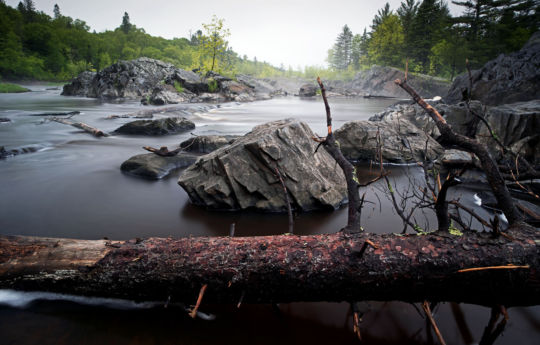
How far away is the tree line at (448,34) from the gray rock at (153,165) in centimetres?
2036

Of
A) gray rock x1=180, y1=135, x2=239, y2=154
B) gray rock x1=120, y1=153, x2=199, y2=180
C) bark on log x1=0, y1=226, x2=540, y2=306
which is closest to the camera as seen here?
bark on log x1=0, y1=226, x2=540, y2=306

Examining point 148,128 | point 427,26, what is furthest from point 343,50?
point 148,128

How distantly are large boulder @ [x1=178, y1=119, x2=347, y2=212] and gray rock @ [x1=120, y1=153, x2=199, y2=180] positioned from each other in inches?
64.6

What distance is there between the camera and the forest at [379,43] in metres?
30.5

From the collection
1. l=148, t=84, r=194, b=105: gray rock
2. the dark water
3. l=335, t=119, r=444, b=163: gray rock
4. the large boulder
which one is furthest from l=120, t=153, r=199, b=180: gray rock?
l=148, t=84, r=194, b=105: gray rock

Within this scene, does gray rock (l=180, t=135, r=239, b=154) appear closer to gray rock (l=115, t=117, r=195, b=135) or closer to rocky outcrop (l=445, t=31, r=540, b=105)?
gray rock (l=115, t=117, r=195, b=135)

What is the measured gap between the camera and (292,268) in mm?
1873

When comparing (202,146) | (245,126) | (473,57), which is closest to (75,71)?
(245,126)

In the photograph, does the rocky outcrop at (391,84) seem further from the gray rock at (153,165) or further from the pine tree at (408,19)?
the gray rock at (153,165)

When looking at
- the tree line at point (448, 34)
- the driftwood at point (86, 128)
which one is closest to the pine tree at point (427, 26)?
the tree line at point (448, 34)

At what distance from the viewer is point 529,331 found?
81.9 inches

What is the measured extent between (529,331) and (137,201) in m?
4.97

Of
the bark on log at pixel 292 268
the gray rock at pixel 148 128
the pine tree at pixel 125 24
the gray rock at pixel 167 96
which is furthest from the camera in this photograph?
the pine tree at pixel 125 24

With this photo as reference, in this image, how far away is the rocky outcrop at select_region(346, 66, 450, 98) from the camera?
34969 millimetres
